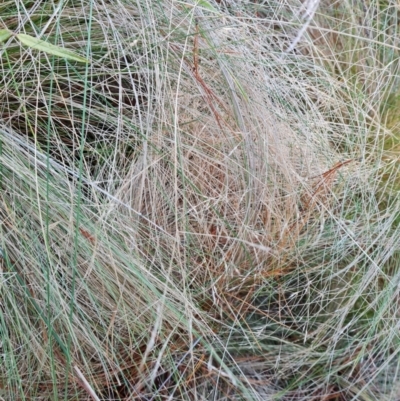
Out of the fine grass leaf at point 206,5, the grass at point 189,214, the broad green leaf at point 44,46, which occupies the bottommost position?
the grass at point 189,214

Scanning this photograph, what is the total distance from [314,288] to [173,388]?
31 cm

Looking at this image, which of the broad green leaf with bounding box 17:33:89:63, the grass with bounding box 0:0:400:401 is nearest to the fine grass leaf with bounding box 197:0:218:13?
the grass with bounding box 0:0:400:401

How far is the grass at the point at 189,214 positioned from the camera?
100 centimetres

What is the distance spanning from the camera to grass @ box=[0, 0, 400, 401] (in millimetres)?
1004

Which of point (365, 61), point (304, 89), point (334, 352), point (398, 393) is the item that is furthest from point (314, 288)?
point (365, 61)

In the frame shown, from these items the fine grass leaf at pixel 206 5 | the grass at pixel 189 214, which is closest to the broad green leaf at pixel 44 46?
the grass at pixel 189 214

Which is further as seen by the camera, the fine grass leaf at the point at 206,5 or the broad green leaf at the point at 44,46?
the fine grass leaf at the point at 206,5

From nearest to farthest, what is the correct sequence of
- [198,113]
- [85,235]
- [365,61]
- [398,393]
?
1. [85,235]
2. [198,113]
3. [398,393]
4. [365,61]

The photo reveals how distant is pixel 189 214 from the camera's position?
1106mm

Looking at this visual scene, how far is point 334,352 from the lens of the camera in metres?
1.16

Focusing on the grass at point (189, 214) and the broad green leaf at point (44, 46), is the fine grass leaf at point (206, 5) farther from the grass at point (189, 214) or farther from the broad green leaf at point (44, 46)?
the broad green leaf at point (44, 46)

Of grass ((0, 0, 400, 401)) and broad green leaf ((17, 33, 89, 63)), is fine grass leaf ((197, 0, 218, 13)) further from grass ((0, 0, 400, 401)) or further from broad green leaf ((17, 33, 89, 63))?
broad green leaf ((17, 33, 89, 63))

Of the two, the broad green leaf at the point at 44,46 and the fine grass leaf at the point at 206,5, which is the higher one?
the fine grass leaf at the point at 206,5

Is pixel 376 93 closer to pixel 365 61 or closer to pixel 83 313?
pixel 365 61
